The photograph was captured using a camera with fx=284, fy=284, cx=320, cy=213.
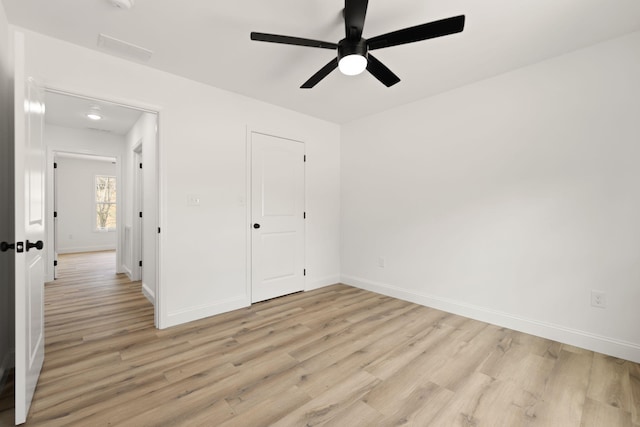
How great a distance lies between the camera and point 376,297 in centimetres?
382

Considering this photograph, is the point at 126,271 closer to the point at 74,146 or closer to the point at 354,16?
the point at 74,146

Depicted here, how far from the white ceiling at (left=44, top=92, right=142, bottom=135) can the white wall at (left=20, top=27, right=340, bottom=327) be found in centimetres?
102

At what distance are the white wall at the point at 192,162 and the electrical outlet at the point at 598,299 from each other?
338cm

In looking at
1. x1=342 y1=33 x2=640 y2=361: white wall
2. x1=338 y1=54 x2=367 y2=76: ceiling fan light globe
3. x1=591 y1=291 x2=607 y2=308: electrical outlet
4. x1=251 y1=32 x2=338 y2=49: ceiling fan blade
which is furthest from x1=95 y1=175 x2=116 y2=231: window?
x1=591 y1=291 x2=607 y2=308: electrical outlet

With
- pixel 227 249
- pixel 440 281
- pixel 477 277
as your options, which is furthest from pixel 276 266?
pixel 477 277

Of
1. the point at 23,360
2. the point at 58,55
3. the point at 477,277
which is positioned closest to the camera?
the point at 23,360

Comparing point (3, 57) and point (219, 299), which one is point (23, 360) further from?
point (3, 57)

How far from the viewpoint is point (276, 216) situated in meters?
3.80

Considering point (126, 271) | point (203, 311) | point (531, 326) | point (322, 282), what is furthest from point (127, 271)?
point (531, 326)

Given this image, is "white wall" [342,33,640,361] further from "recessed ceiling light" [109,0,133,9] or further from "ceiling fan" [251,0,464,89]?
"recessed ceiling light" [109,0,133,9]

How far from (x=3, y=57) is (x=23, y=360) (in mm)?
2078

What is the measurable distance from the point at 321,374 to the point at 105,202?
9056mm

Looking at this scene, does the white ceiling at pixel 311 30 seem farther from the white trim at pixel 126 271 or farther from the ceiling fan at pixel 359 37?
the white trim at pixel 126 271

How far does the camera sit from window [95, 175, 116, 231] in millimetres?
8242
